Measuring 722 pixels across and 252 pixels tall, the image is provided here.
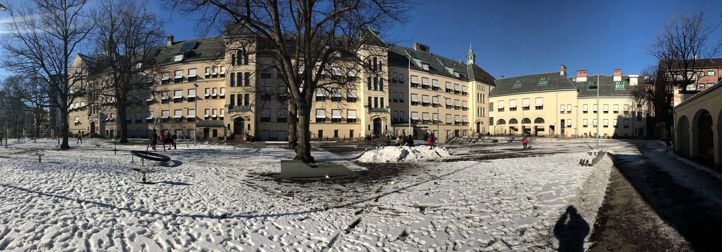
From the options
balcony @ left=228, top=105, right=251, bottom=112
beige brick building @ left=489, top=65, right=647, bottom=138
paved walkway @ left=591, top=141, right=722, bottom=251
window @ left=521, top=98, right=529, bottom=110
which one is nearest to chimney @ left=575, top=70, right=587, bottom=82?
beige brick building @ left=489, top=65, right=647, bottom=138

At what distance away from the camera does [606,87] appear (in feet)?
244

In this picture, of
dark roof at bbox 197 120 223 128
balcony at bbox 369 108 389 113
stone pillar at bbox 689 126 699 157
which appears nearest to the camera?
stone pillar at bbox 689 126 699 157

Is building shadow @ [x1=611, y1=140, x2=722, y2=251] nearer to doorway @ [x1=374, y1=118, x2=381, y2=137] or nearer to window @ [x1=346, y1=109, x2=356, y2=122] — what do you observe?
doorway @ [x1=374, y1=118, x2=381, y2=137]

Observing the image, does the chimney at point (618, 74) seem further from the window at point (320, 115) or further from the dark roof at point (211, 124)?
the dark roof at point (211, 124)

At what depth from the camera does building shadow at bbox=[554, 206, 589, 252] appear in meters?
6.38

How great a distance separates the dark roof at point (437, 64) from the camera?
63.5 m

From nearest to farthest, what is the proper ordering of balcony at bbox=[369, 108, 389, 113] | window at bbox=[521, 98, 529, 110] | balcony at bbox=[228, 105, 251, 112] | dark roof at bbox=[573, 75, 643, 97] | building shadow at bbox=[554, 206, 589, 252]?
1. building shadow at bbox=[554, 206, 589, 252]
2. balcony at bbox=[228, 105, 251, 112]
3. balcony at bbox=[369, 108, 389, 113]
4. dark roof at bbox=[573, 75, 643, 97]
5. window at bbox=[521, 98, 529, 110]

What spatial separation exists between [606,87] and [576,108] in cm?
912

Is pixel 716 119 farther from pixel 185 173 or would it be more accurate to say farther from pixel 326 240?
pixel 185 173

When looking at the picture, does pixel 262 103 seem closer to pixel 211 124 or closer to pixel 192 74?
pixel 211 124

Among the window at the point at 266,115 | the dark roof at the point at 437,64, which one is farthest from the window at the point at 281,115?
the dark roof at the point at 437,64

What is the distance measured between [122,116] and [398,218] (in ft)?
120

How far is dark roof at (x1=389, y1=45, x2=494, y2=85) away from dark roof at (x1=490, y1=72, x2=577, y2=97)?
3458mm

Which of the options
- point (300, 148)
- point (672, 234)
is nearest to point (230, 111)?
point (300, 148)
